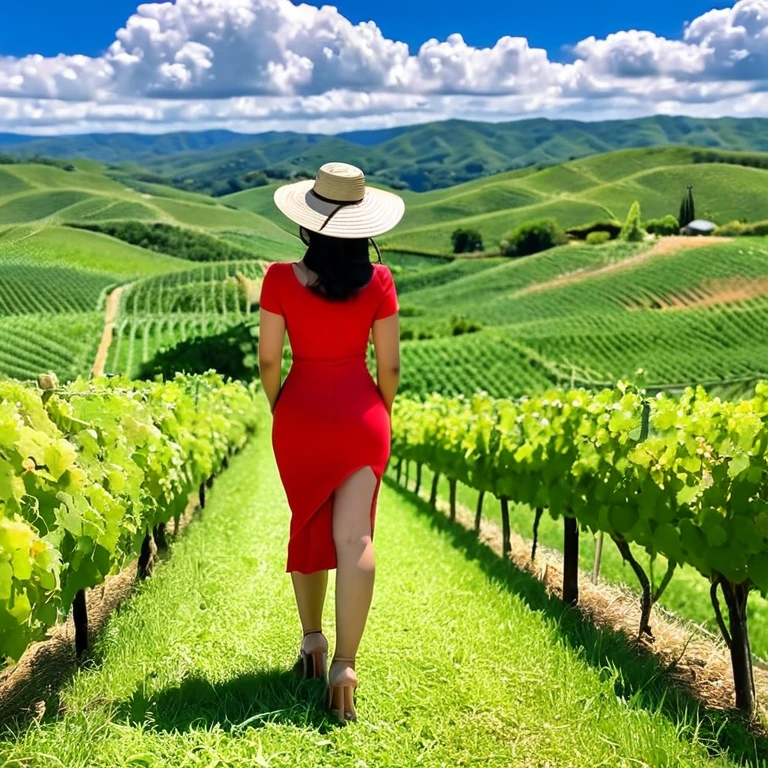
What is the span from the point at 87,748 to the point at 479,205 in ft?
520

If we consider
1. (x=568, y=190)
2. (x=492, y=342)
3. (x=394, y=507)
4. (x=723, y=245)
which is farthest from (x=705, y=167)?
(x=394, y=507)

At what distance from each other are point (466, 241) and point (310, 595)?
117 m

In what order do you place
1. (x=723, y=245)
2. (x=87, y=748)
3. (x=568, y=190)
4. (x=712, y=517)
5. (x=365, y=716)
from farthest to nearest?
(x=568, y=190)
(x=723, y=245)
(x=712, y=517)
(x=365, y=716)
(x=87, y=748)

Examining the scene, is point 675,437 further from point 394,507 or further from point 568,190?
point 568,190

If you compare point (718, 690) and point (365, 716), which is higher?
point (365, 716)

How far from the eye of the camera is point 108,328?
33.8 metres

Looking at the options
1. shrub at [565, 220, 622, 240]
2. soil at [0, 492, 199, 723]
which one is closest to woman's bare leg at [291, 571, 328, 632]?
soil at [0, 492, 199, 723]

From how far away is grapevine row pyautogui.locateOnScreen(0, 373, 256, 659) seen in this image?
2711 millimetres

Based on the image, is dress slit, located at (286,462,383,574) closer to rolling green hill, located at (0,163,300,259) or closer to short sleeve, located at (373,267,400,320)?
short sleeve, located at (373,267,400,320)

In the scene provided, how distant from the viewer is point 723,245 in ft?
220

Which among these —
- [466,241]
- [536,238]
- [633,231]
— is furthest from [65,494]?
[466,241]

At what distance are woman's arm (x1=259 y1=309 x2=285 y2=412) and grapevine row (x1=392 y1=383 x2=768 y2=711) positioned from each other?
2107mm

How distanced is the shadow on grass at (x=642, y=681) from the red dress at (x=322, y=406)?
151 centimetres

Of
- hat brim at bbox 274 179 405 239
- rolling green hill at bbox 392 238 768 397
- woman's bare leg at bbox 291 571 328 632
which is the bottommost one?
rolling green hill at bbox 392 238 768 397
